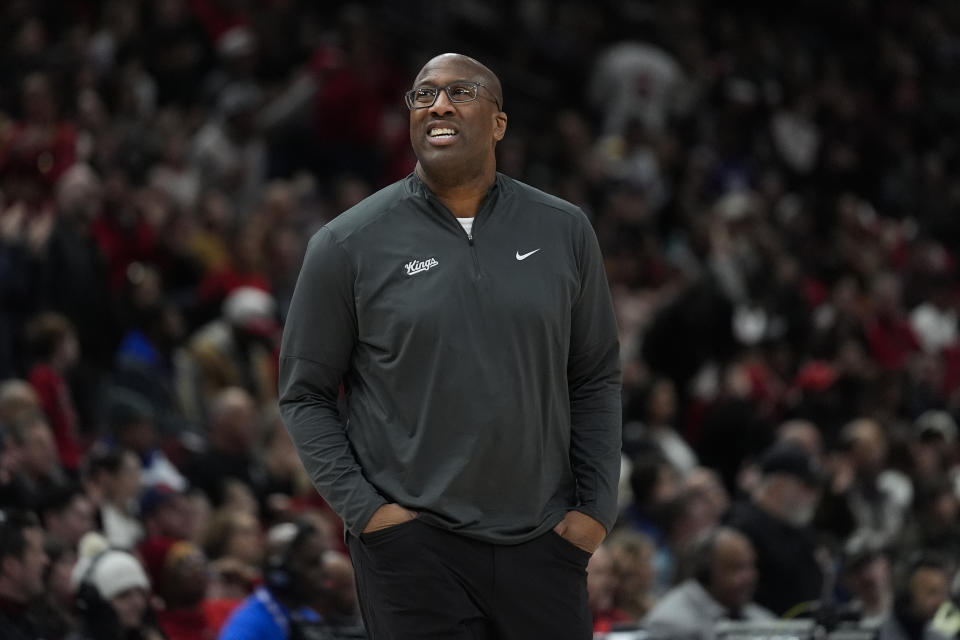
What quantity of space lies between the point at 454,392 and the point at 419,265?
0.29 metres

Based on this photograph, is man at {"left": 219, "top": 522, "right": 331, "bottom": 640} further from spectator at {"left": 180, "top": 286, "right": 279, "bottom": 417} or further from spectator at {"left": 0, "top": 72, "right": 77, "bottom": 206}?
spectator at {"left": 0, "top": 72, "right": 77, "bottom": 206}

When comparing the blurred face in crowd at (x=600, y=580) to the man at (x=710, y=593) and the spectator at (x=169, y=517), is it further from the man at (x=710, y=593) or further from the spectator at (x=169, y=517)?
the spectator at (x=169, y=517)

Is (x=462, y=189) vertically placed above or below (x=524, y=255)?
above

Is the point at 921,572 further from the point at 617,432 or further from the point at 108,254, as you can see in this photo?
the point at 108,254

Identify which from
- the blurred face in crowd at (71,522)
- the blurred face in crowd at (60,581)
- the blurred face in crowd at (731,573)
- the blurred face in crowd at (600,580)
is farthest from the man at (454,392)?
the blurred face in crowd at (71,522)

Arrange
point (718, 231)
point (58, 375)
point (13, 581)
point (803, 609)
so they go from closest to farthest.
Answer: point (13, 581), point (803, 609), point (58, 375), point (718, 231)

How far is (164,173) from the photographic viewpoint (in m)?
11.8

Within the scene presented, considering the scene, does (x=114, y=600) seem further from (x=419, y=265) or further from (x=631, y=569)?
(x=419, y=265)

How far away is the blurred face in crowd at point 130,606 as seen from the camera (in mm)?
6266

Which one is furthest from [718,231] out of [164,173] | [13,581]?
[13,581]

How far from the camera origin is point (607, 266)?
13055 mm

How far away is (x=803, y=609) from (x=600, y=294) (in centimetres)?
387

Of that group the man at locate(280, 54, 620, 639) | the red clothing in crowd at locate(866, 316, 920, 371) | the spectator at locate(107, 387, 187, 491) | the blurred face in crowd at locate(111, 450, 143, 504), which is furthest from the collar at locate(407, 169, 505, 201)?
the red clothing in crowd at locate(866, 316, 920, 371)

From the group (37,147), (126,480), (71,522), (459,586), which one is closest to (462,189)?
(459,586)
